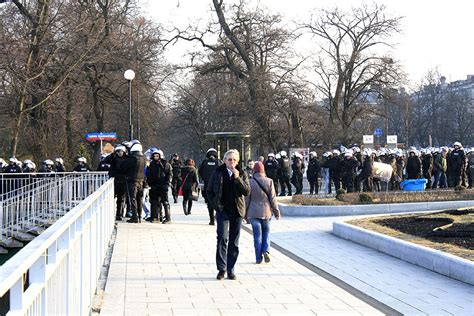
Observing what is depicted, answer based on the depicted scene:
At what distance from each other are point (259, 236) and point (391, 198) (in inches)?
440

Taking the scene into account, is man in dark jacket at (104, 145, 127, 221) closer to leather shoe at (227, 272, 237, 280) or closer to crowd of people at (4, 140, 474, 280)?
crowd of people at (4, 140, 474, 280)

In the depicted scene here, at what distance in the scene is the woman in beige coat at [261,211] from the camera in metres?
11.9

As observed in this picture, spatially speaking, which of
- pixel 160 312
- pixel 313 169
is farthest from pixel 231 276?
pixel 313 169

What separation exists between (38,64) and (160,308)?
2358cm

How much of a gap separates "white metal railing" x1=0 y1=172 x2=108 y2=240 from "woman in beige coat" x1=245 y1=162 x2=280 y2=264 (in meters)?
10.1

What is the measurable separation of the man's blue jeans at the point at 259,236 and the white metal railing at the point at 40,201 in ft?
33.5

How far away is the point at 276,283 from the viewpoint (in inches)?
394

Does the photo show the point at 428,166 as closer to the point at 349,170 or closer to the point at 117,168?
the point at 349,170

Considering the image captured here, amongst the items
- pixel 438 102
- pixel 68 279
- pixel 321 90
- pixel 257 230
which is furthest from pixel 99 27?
pixel 438 102

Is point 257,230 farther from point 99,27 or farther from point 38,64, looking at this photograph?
point 99,27

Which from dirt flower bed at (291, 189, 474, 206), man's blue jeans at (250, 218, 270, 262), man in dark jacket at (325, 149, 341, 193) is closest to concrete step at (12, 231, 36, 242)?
dirt flower bed at (291, 189, 474, 206)

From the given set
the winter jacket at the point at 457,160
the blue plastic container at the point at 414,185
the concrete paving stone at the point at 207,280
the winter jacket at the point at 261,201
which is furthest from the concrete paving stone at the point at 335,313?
the winter jacket at the point at 457,160

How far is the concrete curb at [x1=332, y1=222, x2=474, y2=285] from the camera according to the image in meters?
10.2

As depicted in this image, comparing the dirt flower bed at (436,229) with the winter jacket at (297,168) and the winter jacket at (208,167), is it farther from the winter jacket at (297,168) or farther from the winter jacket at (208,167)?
the winter jacket at (297,168)
